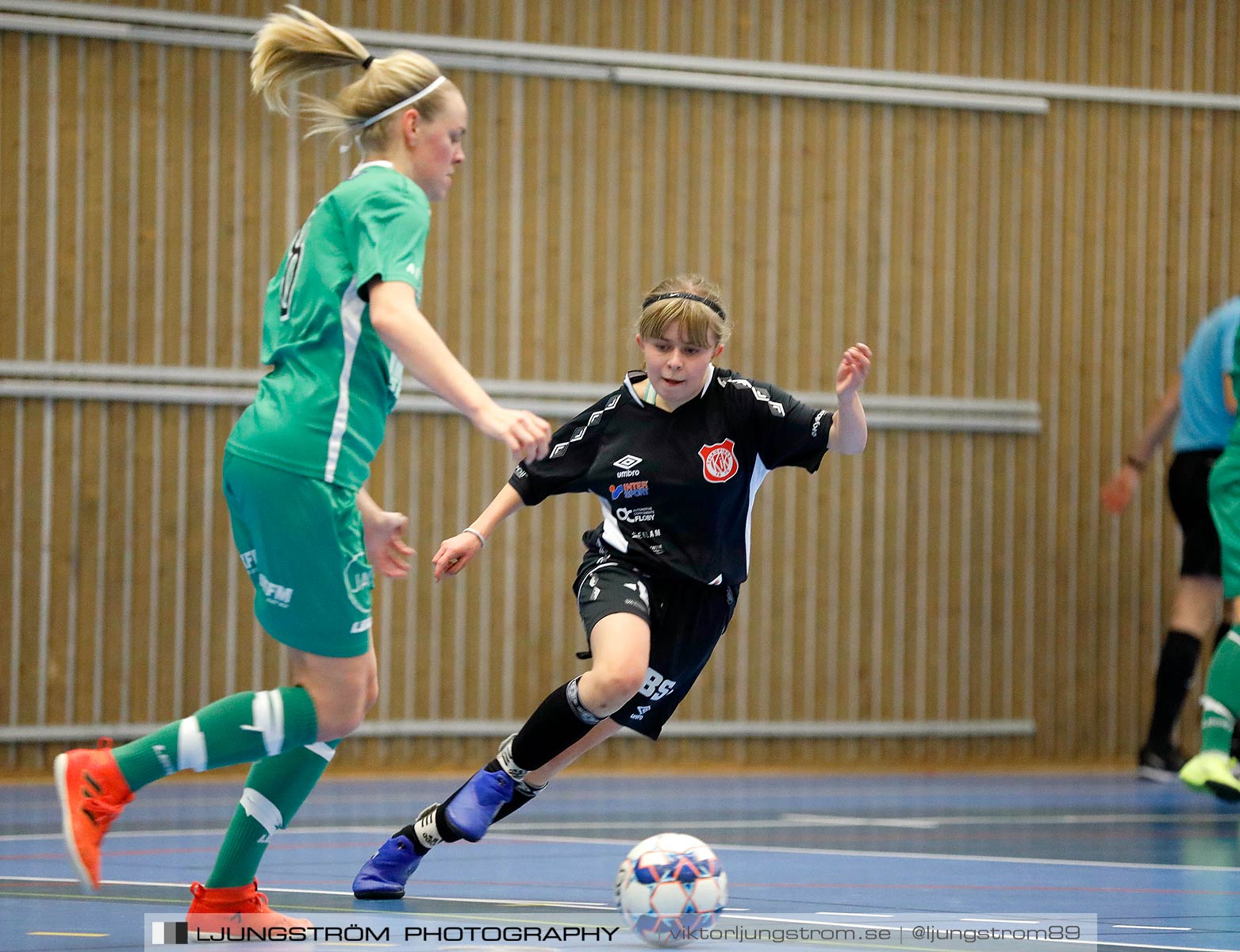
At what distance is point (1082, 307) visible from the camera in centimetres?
1049

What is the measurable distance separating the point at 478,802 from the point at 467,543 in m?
0.62

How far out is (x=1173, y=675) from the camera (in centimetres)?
845

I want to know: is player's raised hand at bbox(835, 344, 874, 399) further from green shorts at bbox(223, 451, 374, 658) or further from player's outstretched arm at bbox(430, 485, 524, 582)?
green shorts at bbox(223, 451, 374, 658)

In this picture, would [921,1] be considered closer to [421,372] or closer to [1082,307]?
[1082,307]

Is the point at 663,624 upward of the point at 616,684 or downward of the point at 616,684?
upward

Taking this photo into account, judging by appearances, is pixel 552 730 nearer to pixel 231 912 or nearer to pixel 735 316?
pixel 231 912

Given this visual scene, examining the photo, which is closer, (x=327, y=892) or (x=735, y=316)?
(x=327, y=892)

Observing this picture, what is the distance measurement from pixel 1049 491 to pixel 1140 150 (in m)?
2.07

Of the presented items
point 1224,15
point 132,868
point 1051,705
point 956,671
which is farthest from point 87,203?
point 1224,15

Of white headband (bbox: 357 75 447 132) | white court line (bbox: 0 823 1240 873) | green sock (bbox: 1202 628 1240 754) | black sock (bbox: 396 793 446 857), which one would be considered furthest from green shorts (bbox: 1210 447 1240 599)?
white headband (bbox: 357 75 447 132)

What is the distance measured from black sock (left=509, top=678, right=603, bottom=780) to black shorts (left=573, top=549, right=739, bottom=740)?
0.81 ft

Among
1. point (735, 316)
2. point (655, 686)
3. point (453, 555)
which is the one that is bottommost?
point (655, 686)

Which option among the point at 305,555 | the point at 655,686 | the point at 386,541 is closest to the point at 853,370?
the point at 655,686

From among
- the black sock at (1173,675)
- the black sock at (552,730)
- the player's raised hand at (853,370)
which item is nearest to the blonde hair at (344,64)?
the player's raised hand at (853,370)
